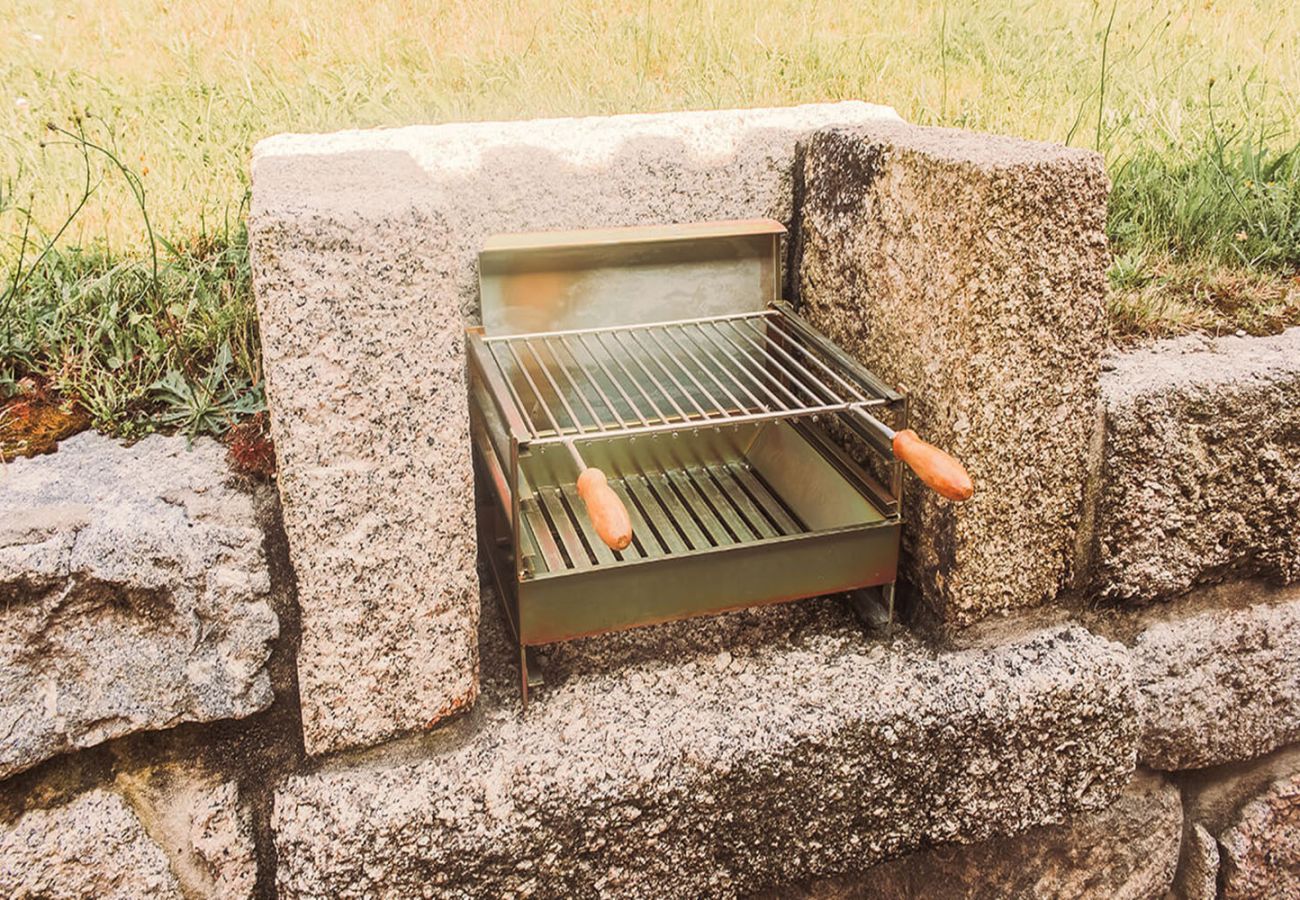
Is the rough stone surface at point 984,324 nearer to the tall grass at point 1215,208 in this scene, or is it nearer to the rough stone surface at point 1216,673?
the rough stone surface at point 1216,673

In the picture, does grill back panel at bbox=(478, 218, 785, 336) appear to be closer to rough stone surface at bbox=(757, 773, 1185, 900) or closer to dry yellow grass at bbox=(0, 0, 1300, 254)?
dry yellow grass at bbox=(0, 0, 1300, 254)

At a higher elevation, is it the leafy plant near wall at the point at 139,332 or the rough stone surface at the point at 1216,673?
the leafy plant near wall at the point at 139,332

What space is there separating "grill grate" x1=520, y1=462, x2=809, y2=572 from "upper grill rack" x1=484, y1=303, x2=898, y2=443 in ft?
0.45

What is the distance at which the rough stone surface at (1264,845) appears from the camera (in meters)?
2.01

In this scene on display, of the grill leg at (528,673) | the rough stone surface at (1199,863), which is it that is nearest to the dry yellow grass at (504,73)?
the grill leg at (528,673)

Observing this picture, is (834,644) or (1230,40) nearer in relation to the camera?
(834,644)

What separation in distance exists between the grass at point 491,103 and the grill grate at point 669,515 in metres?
0.53

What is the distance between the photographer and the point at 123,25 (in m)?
2.79

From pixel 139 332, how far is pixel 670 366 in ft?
3.06

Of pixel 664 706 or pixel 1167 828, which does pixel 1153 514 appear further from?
pixel 664 706

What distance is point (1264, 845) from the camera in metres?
2.04

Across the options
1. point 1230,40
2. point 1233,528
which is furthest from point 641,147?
point 1230,40

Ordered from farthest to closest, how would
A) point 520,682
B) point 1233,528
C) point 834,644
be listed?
point 1233,528
point 834,644
point 520,682

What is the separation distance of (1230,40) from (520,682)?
3.23m
